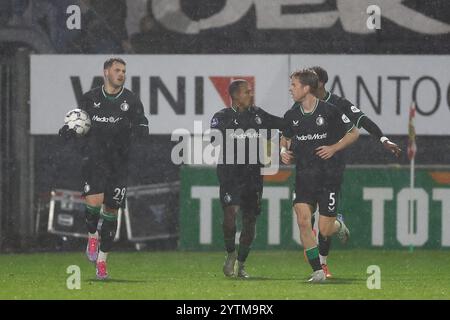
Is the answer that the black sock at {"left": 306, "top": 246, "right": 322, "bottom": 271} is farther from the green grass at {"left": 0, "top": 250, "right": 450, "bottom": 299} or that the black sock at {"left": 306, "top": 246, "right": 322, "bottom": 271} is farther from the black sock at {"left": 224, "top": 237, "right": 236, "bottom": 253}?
the black sock at {"left": 224, "top": 237, "right": 236, "bottom": 253}

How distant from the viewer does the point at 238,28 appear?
18547mm

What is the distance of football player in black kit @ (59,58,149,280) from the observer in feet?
45.3

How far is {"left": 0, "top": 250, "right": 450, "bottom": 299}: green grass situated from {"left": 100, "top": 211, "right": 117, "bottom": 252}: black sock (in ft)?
1.19

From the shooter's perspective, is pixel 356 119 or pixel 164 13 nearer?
pixel 356 119

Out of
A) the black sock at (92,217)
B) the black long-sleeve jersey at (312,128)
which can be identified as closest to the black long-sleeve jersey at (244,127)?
the black long-sleeve jersey at (312,128)

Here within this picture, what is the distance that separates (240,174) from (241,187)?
0.14 metres

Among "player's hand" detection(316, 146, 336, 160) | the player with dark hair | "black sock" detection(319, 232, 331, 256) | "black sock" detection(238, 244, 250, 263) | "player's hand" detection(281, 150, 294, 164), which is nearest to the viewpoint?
"player's hand" detection(316, 146, 336, 160)

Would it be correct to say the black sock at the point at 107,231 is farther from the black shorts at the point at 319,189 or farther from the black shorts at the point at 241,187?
the black shorts at the point at 319,189

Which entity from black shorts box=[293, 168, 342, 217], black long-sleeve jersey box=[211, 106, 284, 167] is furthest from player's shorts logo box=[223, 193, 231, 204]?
black shorts box=[293, 168, 342, 217]

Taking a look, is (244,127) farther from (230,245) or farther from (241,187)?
(230,245)
